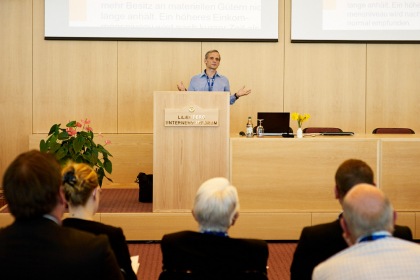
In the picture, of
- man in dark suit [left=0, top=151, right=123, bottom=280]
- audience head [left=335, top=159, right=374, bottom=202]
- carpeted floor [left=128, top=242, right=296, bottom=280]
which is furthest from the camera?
carpeted floor [left=128, top=242, right=296, bottom=280]

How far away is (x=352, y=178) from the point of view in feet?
9.95

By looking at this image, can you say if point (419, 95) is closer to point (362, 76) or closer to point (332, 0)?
point (362, 76)

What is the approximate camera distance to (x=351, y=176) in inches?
120

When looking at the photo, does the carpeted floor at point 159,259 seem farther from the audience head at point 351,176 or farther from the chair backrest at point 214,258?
the chair backrest at point 214,258

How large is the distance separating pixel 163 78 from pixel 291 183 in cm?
329

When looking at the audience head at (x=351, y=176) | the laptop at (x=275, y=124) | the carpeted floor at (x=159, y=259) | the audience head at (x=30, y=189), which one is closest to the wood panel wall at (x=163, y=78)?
the laptop at (x=275, y=124)

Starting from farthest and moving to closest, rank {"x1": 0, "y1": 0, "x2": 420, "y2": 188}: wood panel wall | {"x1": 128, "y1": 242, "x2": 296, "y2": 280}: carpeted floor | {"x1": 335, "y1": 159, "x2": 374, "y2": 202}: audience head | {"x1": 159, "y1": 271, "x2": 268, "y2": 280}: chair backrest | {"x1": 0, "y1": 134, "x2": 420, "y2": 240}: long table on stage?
{"x1": 0, "y1": 0, "x2": 420, "y2": 188}: wood panel wall < {"x1": 0, "y1": 134, "x2": 420, "y2": 240}: long table on stage < {"x1": 128, "y1": 242, "x2": 296, "y2": 280}: carpeted floor < {"x1": 335, "y1": 159, "x2": 374, "y2": 202}: audience head < {"x1": 159, "y1": 271, "x2": 268, "y2": 280}: chair backrest

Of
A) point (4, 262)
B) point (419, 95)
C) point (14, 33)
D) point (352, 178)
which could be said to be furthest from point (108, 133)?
point (4, 262)

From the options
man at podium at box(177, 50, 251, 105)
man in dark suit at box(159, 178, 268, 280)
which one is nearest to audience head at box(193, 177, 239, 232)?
man in dark suit at box(159, 178, 268, 280)

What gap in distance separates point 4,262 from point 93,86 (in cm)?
673

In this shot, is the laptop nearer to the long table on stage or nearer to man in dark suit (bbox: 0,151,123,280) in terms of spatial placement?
the long table on stage

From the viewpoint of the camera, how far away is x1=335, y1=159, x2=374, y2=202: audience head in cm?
303

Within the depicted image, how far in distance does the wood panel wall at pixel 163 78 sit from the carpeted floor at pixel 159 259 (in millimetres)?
2884

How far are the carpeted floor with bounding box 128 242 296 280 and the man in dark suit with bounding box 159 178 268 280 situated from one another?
2204 mm
